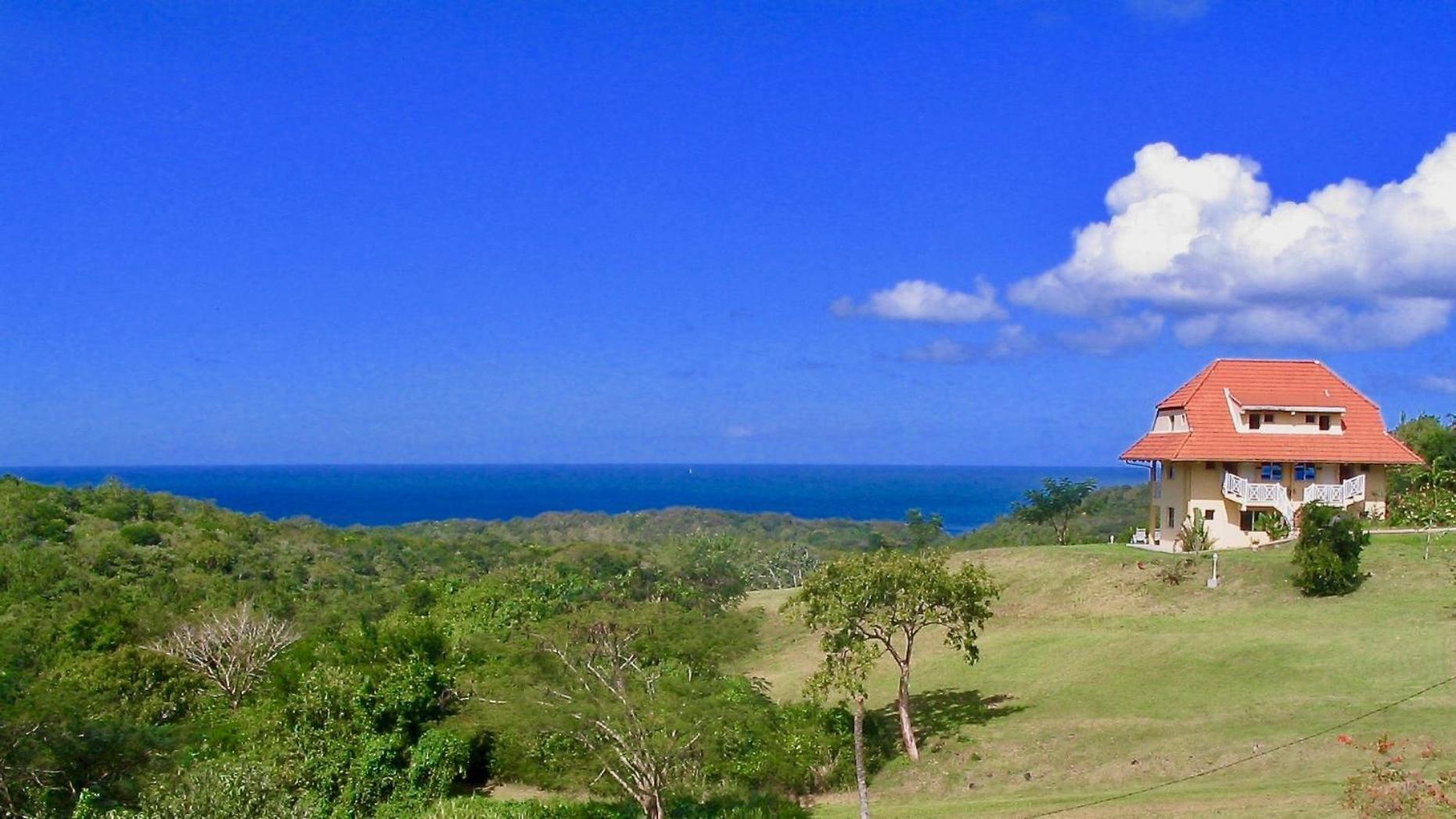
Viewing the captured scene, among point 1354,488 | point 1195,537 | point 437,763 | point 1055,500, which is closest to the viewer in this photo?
point 437,763

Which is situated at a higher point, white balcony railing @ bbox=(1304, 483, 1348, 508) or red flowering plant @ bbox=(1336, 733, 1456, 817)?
white balcony railing @ bbox=(1304, 483, 1348, 508)

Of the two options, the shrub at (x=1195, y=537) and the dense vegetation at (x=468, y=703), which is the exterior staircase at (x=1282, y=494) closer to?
the shrub at (x=1195, y=537)

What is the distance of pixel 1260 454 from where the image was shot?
37.5m

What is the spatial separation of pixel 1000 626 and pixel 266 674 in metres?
18.9

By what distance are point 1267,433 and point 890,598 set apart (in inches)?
805

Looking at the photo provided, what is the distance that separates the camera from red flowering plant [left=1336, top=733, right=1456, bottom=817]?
38.5 feet

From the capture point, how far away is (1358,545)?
30.2m

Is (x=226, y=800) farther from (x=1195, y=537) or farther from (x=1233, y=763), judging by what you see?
(x=1195, y=537)

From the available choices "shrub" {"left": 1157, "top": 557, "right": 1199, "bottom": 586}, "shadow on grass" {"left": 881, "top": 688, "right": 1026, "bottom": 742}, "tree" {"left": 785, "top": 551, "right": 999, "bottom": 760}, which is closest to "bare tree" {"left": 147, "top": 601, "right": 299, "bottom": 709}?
"tree" {"left": 785, "top": 551, "right": 999, "bottom": 760}

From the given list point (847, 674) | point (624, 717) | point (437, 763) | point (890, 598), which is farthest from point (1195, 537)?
point (437, 763)

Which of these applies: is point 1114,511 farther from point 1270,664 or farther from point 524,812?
point 524,812

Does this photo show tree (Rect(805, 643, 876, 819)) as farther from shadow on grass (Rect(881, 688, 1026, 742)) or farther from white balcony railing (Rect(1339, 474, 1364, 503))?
white balcony railing (Rect(1339, 474, 1364, 503))

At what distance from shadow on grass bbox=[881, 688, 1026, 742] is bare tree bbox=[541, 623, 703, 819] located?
18.0 ft

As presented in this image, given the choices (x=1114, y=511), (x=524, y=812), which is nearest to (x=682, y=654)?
(x=524, y=812)
